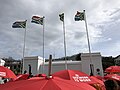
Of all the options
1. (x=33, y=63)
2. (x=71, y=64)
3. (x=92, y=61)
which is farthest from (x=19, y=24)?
(x=92, y=61)

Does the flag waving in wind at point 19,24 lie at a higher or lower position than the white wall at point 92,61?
higher

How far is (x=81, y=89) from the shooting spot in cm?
351

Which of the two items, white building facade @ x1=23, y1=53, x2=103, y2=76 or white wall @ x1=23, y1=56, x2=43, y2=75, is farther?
white wall @ x1=23, y1=56, x2=43, y2=75

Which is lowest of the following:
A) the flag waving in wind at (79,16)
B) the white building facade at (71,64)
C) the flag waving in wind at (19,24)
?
the white building facade at (71,64)

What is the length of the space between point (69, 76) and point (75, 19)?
1764 cm

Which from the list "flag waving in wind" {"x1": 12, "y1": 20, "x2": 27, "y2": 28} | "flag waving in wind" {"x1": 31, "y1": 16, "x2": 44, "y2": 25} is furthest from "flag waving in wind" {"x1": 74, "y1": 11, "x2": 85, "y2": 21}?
"flag waving in wind" {"x1": 12, "y1": 20, "x2": 27, "y2": 28}

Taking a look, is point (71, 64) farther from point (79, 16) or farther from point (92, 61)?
point (79, 16)

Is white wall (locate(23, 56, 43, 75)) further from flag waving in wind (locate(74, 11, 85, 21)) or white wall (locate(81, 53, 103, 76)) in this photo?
flag waving in wind (locate(74, 11, 85, 21))

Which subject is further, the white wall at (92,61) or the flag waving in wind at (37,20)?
the white wall at (92,61)

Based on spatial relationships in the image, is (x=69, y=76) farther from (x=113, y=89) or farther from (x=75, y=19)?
(x=75, y=19)

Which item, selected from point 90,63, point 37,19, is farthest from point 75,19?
point 90,63

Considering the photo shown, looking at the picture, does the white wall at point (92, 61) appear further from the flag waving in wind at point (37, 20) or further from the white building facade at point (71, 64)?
the flag waving in wind at point (37, 20)

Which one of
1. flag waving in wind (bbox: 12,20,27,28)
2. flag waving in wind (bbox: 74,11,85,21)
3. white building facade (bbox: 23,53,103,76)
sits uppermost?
flag waving in wind (bbox: 74,11,85,21)

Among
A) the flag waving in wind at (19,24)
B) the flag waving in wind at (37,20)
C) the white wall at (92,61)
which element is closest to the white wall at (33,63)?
the flag waving in wind at (19,24)
